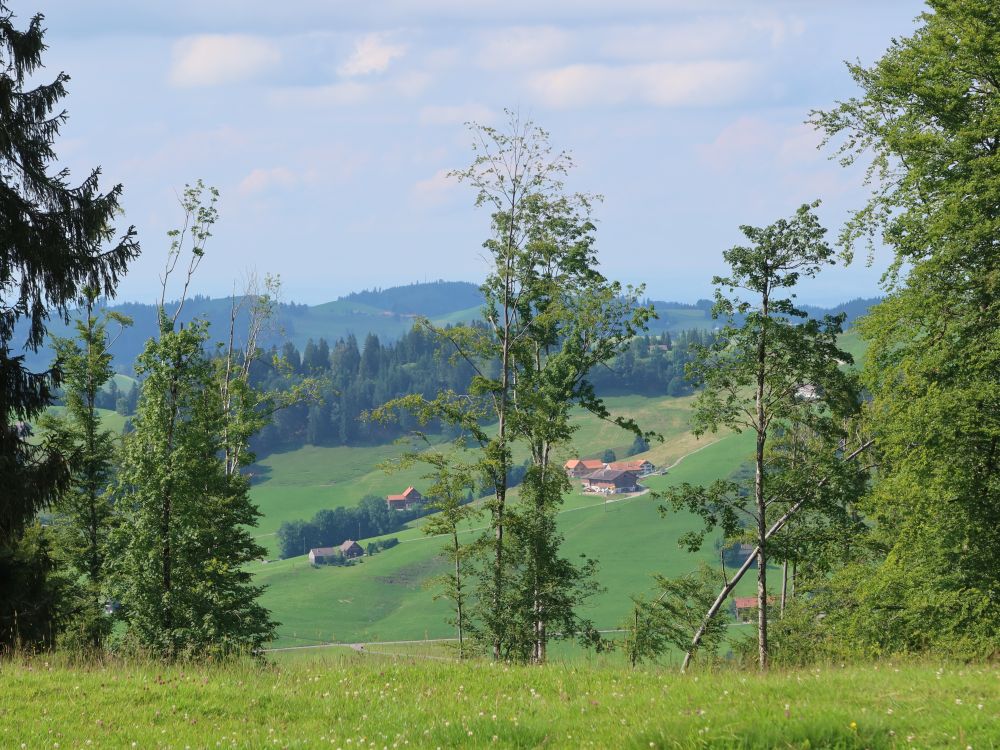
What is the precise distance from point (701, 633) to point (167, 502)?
69.7ft

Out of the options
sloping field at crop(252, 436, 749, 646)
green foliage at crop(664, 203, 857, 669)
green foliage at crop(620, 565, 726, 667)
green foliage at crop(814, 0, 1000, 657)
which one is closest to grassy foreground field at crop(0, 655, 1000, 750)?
green foliage at crop(814, 0, 1000, 657)

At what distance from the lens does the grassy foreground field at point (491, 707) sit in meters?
9.45

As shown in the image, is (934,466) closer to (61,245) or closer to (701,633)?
(701,633)

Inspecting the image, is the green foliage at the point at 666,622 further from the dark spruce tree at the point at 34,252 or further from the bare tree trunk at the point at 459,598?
the dark spruce tree at the point at 34,252

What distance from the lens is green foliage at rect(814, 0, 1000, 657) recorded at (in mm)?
21969

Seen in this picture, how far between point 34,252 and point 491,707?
11141mm

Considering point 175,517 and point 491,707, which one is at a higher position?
point 491,707

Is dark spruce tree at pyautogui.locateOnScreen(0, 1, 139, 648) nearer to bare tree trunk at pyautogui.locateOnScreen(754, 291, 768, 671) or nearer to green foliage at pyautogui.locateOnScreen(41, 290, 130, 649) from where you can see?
bare tree trunk at pyautogui.locateOnScreen(754, 291, 768, 671)

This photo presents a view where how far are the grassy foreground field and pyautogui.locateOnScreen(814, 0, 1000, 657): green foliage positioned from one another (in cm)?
1062

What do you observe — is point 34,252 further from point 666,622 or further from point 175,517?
point 666,622

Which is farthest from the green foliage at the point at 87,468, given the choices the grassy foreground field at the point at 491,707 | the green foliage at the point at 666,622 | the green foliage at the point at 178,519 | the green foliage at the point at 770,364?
the grassy foreground field at the point at 491,707

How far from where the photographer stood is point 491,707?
11164 mm

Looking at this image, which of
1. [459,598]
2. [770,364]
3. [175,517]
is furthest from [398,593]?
[770,364]

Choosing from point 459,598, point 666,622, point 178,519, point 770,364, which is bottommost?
point 666,622
